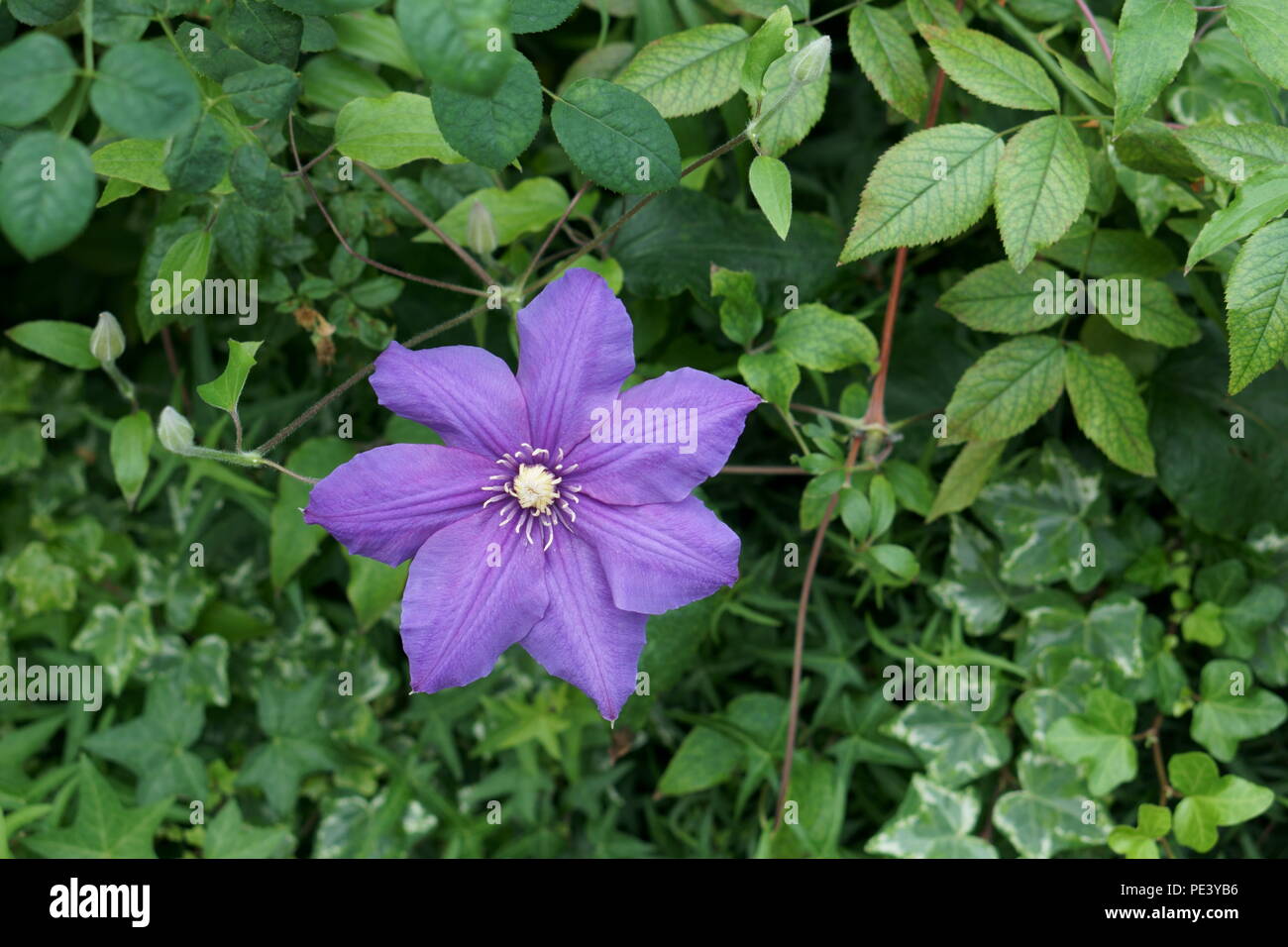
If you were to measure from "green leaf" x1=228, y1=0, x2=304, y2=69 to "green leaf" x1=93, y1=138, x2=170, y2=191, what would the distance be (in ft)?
0.50

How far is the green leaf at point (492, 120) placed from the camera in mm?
938

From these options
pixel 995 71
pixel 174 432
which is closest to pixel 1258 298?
pixel 995 71

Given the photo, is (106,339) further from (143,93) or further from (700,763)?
(700,763)

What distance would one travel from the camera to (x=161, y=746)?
A: 1.54m

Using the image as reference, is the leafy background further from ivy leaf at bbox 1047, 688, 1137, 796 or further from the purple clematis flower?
the purple clematis flower

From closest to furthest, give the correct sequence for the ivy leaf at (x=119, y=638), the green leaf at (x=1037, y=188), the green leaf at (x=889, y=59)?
1. the green leaf at (x=1037, y=188)
2. the green leaf at (x=889, y=59)
3. the ivy leaf at (x=119, y=638)

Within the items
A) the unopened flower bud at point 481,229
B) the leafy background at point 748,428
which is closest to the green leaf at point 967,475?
the leafy background at point 748,428

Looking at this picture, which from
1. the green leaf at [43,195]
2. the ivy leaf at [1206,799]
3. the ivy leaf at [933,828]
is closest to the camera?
the green leaf at [43,195]

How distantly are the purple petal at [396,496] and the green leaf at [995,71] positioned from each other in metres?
0.65

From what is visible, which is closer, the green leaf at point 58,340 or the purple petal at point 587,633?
the purple petal at point 587,633

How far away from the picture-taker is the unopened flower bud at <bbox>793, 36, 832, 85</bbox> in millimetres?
964

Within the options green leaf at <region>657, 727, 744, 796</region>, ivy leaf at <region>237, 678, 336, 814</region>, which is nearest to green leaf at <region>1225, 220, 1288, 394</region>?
green leaf at <region>657, 727, 744, 796</region>

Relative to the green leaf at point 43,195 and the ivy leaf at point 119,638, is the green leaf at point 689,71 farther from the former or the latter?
the ivy leaf at point 119,638
